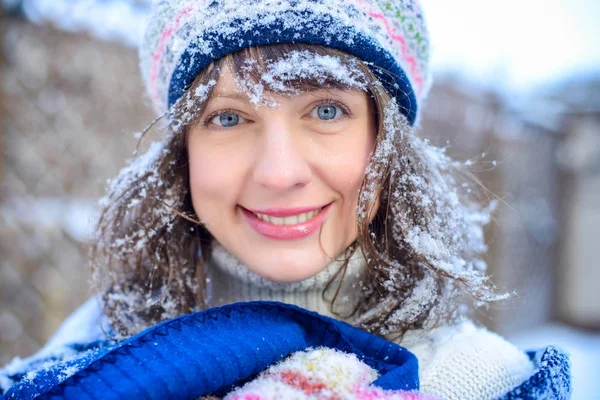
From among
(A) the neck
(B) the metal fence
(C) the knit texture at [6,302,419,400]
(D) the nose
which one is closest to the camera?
(C) the knit texture at [6,302,419,400]

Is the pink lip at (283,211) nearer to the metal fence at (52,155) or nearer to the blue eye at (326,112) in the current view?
the blue eye at (326,112)

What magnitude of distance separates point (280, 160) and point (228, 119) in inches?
6.2

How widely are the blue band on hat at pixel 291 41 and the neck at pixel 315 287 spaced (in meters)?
0.35

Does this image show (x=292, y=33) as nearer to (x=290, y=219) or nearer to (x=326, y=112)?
(x=326, y=112)

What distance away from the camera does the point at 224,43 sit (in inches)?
35.1

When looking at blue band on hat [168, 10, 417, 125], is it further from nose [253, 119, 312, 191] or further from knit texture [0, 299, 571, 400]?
knit texture [0, 299, 571, 400]

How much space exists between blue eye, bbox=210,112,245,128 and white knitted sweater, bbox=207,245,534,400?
0.27 m

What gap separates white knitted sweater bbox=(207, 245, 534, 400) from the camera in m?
0.86

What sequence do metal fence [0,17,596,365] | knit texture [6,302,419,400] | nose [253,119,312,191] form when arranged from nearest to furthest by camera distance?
knit texture [6,302,419,400] < nose [253,119,312,191] < metal fence [0,17,596,365]

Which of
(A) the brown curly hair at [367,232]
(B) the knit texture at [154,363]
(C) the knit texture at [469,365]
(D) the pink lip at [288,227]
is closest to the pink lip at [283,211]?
(D) the pink lip at [288,227]

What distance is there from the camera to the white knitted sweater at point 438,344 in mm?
864

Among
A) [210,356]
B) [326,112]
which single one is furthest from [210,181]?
[210,356]

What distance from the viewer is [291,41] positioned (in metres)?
0.88

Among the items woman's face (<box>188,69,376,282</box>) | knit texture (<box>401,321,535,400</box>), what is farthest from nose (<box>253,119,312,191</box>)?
knit texture (<box>401,321,535,400</box>)
